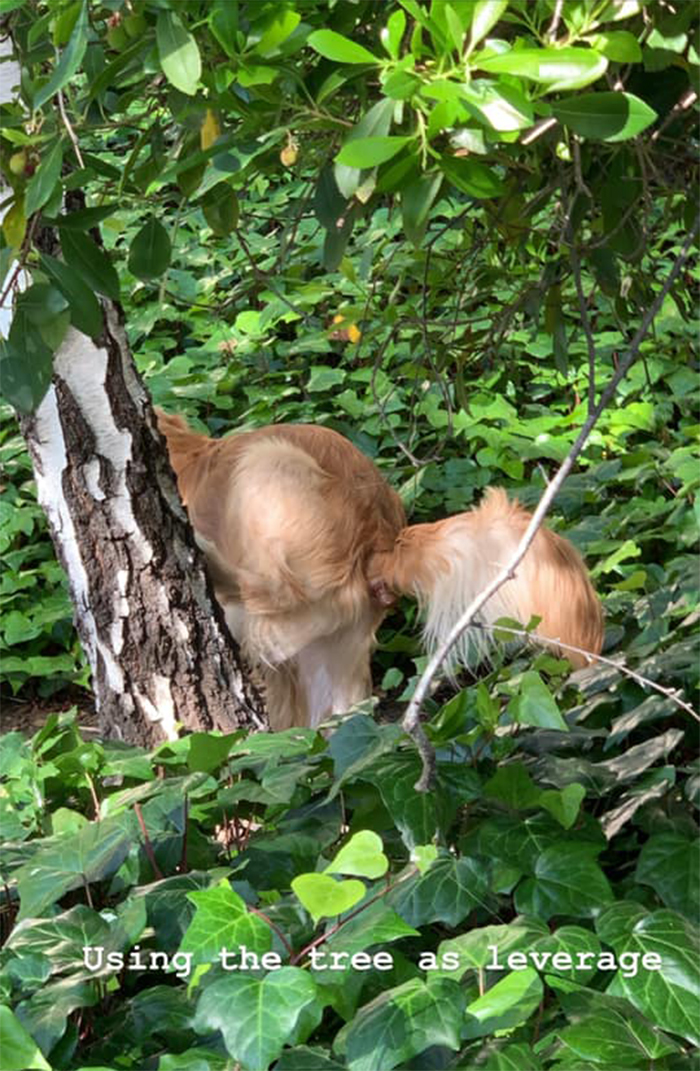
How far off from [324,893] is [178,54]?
94 centimetres

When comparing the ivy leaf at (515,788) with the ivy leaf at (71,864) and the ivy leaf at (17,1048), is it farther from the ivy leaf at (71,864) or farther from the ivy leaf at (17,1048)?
the ivy leaf at (17,1048)

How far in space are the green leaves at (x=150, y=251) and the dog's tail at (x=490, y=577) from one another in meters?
1.86

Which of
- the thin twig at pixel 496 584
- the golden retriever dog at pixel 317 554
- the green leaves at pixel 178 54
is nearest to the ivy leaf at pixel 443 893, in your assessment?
the thin twig at pixel 496 584

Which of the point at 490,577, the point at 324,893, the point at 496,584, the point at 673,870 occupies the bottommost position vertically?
the point at 490,577

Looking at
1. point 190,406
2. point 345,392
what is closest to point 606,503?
point 345,392

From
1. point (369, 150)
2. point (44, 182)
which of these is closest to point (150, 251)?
point (44, 182)

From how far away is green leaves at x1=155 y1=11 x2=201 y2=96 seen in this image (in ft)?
4.71

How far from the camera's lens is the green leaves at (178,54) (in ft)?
4.71

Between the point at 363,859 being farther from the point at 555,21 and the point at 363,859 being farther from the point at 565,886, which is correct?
the point at 555,21

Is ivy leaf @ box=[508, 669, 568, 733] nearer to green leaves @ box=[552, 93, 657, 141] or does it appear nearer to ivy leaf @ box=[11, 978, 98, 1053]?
ivy leaf @ box=[11, 978, 98, 1053]

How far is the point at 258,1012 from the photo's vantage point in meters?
1.62

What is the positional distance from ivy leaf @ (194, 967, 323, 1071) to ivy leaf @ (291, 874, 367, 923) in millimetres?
81

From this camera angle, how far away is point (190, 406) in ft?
20.7

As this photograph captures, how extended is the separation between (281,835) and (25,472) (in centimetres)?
415
